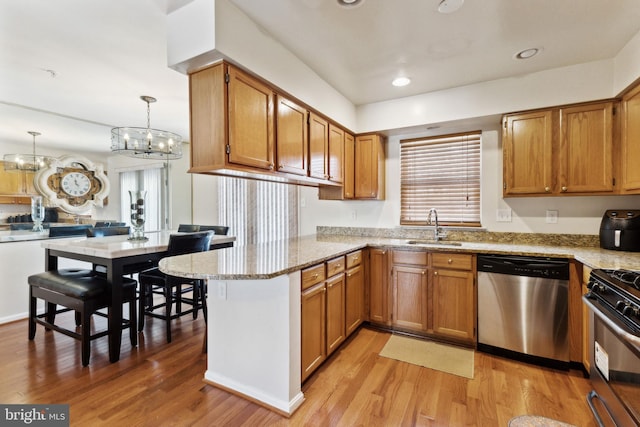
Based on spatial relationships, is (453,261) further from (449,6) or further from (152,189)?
(152,189)

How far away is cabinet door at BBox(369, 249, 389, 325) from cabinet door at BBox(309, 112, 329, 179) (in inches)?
38.1

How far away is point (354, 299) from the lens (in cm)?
274

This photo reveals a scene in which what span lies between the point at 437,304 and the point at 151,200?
5543 mm

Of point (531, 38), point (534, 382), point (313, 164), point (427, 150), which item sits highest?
point (531, 38)

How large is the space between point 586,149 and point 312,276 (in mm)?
2546

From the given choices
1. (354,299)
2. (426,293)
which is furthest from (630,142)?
(354,299)

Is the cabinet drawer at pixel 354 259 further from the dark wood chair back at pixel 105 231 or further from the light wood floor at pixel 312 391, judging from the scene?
the dark wood chair back at pixel 105 231

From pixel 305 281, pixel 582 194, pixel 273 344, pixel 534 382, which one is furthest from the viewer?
pixel 582 194

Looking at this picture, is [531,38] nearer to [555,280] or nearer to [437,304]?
[555,280]

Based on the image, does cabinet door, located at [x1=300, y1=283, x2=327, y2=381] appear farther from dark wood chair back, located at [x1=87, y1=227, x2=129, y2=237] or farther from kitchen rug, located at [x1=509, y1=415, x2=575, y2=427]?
dark wood chair back, located at [x1=87, y1=227, x2=129, y2=237]

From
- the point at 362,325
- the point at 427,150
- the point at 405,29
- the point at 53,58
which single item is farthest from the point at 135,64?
the point at 362,325

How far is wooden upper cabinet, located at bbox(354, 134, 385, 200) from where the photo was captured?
338 centimetres

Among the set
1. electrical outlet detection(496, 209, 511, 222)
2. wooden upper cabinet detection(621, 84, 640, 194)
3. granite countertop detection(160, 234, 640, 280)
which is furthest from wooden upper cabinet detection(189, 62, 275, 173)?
wooden upper cabinet detection(621, 84, 640, 194)

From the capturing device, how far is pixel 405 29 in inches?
79.2
